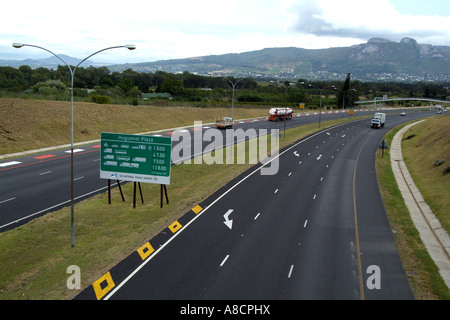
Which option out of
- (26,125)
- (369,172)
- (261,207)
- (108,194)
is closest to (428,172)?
(369,172)

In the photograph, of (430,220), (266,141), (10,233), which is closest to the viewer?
(10,233)

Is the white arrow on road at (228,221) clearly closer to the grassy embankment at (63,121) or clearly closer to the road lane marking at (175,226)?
the road lane marking at (175,226)

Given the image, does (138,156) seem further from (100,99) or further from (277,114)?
(277,114)

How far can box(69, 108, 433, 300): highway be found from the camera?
647 inches

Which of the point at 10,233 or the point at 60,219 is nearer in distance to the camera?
the point at 10,233

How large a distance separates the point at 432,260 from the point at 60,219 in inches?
914

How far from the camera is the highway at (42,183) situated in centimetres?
2681

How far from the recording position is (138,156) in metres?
28.0

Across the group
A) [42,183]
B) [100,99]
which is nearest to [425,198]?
[42,183]

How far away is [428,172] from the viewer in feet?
134

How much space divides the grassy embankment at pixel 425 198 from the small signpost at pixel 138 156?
16.7 metres

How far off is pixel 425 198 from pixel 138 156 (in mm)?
24890

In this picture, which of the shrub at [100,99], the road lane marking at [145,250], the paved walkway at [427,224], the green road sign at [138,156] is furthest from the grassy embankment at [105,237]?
the shrub at [100,99]
